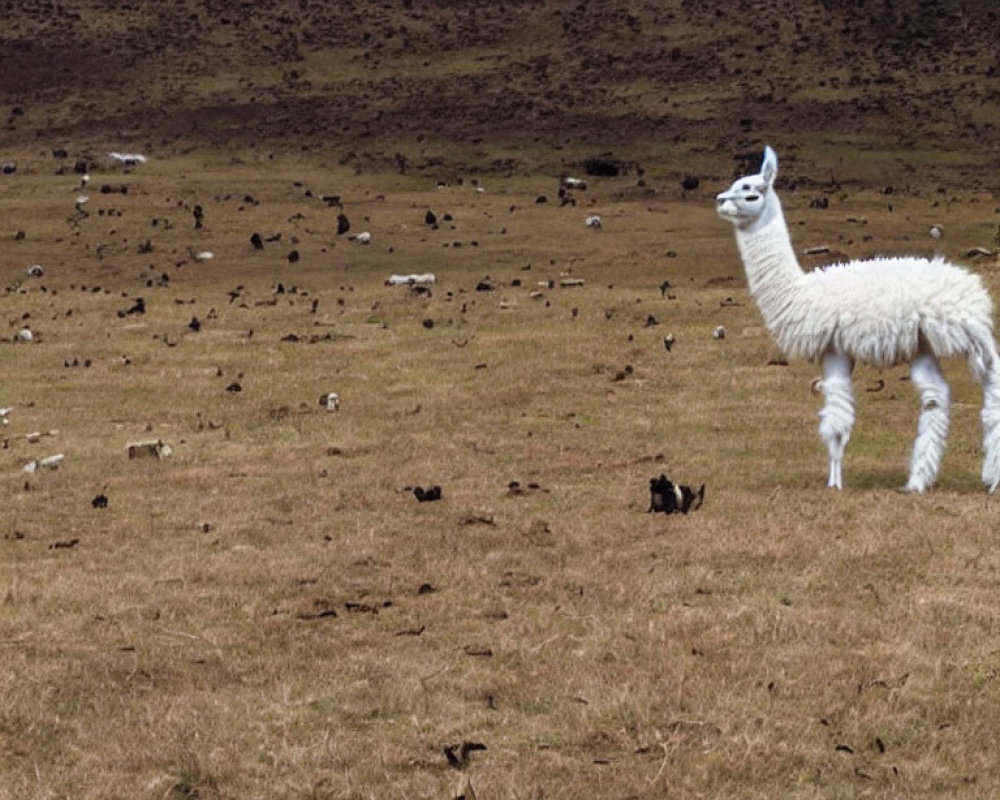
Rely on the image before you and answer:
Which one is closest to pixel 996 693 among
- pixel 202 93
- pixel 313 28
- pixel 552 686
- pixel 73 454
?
pixel 552 686

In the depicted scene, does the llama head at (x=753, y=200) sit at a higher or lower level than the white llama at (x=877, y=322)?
higher

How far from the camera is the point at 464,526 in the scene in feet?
41.4

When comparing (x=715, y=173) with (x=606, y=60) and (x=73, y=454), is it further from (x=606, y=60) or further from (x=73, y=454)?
(x=73, y=454)

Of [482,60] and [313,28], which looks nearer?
[482,60]

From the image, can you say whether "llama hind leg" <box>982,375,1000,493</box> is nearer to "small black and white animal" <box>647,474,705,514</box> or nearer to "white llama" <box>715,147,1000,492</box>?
"white llama" <box>715,147,1000,492</box>

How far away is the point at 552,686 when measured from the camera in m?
8.57

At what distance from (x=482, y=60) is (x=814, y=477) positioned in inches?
2190

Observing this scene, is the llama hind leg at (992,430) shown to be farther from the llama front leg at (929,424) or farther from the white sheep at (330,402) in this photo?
the white sheep at (330,402)

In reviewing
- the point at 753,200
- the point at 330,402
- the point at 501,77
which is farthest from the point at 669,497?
the point at 501,77

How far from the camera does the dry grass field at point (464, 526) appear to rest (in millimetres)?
7785

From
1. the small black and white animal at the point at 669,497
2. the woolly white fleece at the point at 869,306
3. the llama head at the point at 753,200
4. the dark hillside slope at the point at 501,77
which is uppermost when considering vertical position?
the llama head at the point at 753,200

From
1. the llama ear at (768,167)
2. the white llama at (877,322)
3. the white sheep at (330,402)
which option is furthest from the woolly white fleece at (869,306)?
the white sheep at (330,402)

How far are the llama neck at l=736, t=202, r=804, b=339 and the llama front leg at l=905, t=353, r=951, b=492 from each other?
124 centimetres

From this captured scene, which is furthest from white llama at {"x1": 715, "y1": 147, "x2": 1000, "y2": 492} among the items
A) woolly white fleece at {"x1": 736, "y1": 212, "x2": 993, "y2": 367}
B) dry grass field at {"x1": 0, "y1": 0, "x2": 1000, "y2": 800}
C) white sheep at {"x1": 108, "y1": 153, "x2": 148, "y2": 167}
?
white sheep at {"x1": 108, "y1": 153, "x2": 148, "y2": 167}
